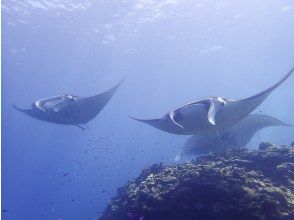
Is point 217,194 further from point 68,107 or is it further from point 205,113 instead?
point 68,107

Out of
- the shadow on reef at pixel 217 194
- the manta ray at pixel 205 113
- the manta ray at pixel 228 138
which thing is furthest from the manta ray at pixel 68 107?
the shadow on reef at pixel 217 194

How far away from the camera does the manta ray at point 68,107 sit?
1031 cm

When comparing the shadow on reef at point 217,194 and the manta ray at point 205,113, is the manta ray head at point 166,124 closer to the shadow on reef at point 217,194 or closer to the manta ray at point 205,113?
the manta ray at point 205,113

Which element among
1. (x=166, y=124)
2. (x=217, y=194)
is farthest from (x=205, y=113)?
(x=217, y=194)

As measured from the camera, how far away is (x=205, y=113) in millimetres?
7156

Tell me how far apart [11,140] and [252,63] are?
3096 inches

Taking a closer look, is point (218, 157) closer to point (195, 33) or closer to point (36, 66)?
point (195, 33)

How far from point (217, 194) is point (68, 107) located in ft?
19.0

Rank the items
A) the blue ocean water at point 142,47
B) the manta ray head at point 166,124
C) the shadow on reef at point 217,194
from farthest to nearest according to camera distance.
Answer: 1. the blue ocean water at point 142,47
2. the manta ray head at point 166,124
3. the shadow on reef at point 217,194

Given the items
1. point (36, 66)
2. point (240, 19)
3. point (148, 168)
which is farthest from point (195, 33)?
point (148, 168)

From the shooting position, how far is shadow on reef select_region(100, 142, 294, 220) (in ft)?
20.7

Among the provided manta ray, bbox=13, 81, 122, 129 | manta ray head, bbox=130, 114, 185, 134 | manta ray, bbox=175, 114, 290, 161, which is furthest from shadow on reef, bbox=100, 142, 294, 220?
manta ray, bbox=13, 81, 122, 129

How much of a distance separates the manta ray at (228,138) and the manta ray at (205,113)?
245 cm

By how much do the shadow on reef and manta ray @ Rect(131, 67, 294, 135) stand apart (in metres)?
1.08
